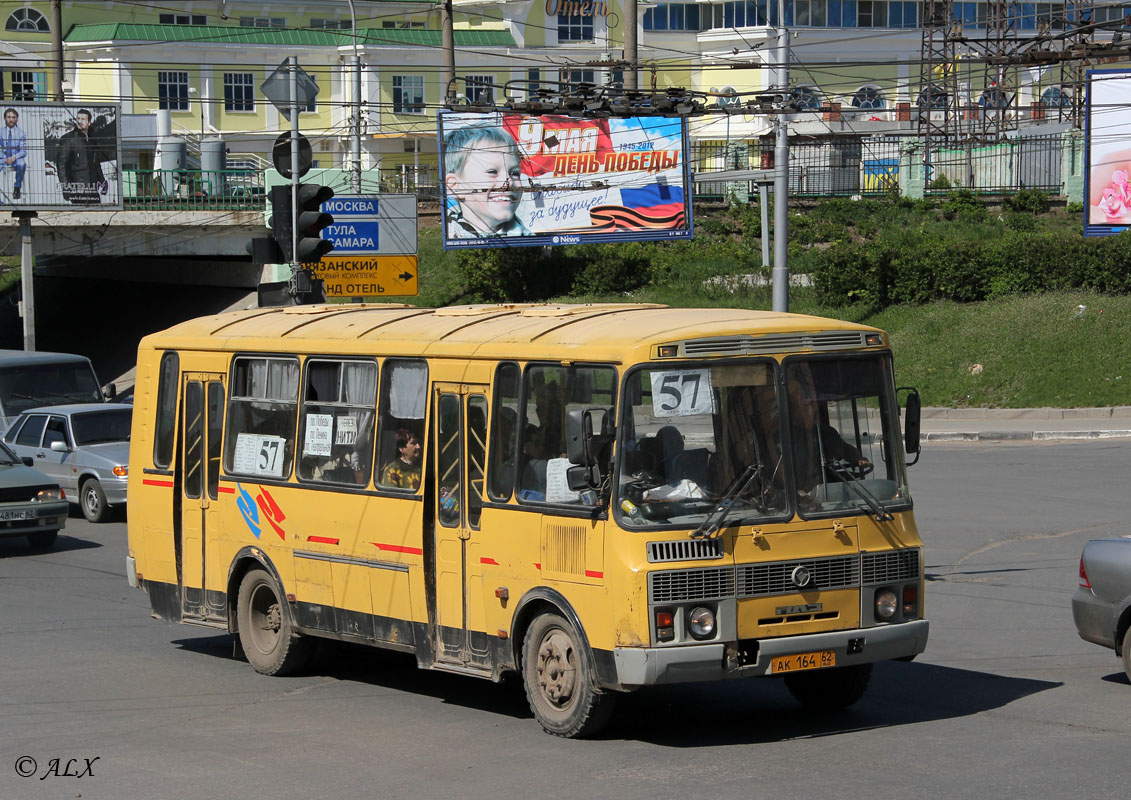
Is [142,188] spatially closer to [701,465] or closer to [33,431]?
[33,431]

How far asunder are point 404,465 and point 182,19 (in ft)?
249

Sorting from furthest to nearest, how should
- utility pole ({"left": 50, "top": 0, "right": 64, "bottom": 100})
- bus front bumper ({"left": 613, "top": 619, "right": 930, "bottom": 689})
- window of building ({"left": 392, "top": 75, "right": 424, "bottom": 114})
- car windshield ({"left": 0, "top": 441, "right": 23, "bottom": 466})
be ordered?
window of building ({"left": 392, "top": 75, "right": 424, "bottom": 114}) < utility pole ({"left": 50, "top": 0, "right": 64, "bottom": 100}) < car windshield ({"left": 0, "top": 441, "right": 23, "bottom": 466}) < bus front bumper ({"left": 613, "top": 619, "right": 930, "bottom": 689})

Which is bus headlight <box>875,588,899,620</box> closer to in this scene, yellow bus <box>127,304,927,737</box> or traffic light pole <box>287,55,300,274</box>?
yellow bus <box>127,304,927,737</box>

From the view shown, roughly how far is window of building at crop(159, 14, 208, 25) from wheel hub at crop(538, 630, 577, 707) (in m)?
76.5

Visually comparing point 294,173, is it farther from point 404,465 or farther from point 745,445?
point 745,445

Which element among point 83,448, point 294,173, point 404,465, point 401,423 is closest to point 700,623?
point 404,465

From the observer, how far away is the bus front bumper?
8.10 m

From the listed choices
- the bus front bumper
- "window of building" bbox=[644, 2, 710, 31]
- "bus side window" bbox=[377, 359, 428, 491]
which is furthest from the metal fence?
the bus front bumper

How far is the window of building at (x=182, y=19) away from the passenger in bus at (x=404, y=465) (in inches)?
2947

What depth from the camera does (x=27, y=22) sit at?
7725 cm

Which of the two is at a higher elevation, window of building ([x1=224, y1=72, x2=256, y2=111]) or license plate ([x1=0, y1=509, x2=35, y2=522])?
window of building ([x1=224, y1=72, x2=256, y2=111])

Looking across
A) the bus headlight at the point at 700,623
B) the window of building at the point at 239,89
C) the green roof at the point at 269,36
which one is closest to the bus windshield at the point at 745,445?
the bus headlight at the point at 700,623

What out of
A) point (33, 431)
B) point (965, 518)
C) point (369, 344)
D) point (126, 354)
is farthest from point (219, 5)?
point (369, 344)

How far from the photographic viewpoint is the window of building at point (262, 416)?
10867 millimetres
